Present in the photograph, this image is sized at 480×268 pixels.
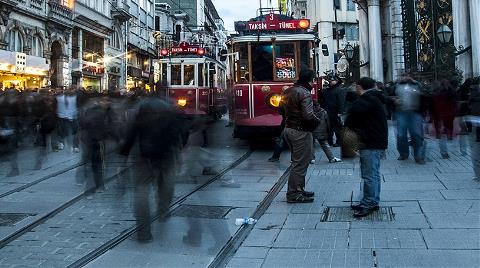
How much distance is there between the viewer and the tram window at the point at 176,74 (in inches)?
902

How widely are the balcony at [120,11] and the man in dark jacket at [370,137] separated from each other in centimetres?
3762

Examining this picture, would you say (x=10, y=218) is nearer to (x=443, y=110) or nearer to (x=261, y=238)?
(x=261, y=238)

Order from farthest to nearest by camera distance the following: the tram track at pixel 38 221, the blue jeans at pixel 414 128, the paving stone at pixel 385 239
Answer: the blue jeans at pixel 414 128
the tram track at pixel 38 221
the paving stone at pixel 385 239

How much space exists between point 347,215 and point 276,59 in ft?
26.3

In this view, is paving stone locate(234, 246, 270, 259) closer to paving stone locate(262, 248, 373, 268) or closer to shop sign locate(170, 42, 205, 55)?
paving stone locate(262, 248, 373, 268)

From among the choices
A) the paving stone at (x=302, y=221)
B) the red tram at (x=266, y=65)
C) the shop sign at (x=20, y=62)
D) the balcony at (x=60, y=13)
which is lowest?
the paving stone at (x=302, y=221)

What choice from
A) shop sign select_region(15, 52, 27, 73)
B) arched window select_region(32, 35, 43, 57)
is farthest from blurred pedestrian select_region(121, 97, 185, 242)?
arched window select_region(32, 35, 43, 57)

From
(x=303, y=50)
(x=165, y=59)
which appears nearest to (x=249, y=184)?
(x=303, y=50)

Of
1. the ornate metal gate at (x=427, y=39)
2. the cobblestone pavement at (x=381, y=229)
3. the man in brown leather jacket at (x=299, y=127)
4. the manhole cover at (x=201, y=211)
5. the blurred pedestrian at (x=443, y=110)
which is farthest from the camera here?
the ornate metal gate at (x=427, y=39)

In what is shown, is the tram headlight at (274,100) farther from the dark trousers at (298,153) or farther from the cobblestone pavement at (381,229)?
the dark trousers at (298,153)

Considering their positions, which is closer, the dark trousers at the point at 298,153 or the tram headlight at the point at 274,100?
the dark trousers at the point at 298,153

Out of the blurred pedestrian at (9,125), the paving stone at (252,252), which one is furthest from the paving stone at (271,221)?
the blurred pedestrian at (9,125)

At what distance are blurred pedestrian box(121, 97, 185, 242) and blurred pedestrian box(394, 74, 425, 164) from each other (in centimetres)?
667

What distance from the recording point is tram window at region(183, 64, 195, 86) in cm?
2275
